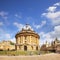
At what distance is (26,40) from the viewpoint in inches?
2477

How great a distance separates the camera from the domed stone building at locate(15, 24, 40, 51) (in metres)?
61.9

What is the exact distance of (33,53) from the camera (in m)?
49.5

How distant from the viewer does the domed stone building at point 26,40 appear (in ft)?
203

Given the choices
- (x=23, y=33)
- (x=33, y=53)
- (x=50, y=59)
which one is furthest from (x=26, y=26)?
(x=50, y=59)

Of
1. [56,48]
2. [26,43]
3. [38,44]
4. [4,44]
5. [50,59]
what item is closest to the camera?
[50,59]

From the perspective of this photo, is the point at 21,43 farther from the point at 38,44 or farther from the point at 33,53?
the point at 33,53

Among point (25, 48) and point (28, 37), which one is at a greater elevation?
point (28, 37)

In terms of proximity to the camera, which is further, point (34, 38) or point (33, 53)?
point (34, 38)

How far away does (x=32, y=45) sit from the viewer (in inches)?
2456

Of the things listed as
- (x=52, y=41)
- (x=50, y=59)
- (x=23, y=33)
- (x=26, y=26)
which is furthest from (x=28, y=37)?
(x=50, y=59)

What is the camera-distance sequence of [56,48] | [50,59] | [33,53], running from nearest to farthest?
[50,59], [33,53], [56,48]

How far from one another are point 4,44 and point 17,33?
14.2m

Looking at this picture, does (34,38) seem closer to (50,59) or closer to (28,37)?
(28,37)

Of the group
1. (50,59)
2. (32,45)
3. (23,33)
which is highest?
(23,33)
